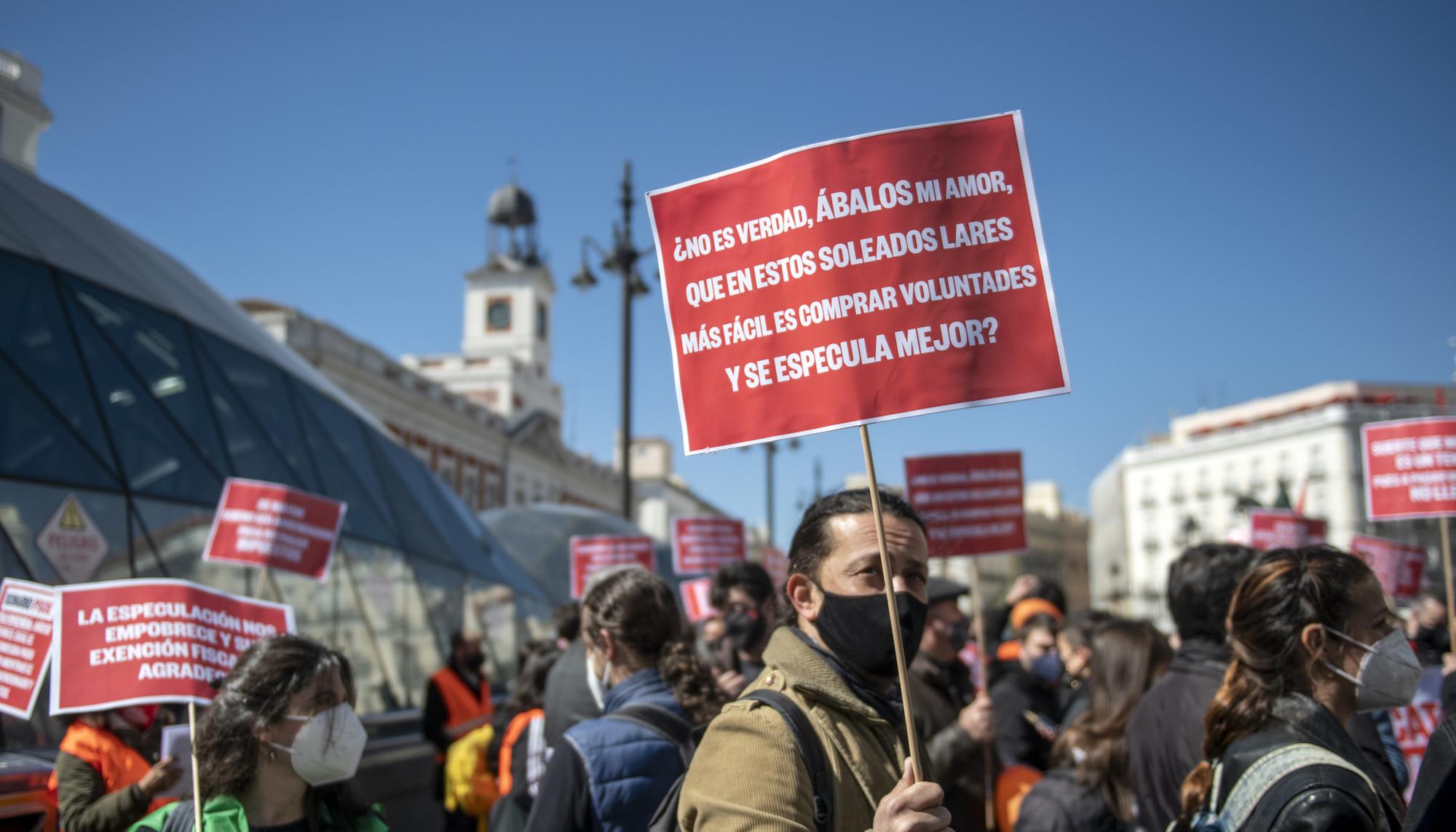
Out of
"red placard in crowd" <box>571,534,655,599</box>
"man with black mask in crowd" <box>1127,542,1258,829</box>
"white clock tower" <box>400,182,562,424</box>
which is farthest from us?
"white clock tower" <box>400,182,562,424</box>

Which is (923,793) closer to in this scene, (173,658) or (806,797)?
(806,797)

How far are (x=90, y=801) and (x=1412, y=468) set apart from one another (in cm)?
844

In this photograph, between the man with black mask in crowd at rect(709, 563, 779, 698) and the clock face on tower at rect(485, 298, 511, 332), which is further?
the clock face on tower at rect(485, 298, 511, 332)

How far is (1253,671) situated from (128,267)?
1338cm

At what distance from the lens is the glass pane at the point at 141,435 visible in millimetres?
11008

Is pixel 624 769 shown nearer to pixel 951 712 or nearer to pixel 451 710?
pixel 951 712

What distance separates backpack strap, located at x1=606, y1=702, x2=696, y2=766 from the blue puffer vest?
0.02 meters

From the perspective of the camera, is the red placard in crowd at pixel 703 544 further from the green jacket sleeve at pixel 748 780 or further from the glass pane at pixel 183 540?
the green jacket sleeve at pixel 748 780

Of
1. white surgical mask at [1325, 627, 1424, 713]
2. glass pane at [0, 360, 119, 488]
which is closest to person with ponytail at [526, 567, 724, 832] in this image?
white surgical mask at [1325, 627, 1424, 713]

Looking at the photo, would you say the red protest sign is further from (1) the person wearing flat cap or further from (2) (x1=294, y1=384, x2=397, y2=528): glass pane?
(2) (x1=294, y1=384, x2=397, y2=528): glass pane

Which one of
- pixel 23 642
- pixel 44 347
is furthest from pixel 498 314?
pixel 23 642

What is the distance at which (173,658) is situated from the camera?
4.42 m

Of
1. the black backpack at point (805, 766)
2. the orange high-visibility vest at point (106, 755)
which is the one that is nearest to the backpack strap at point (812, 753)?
the black backpack at point (805, 766)

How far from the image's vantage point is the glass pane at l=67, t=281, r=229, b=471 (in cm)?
1196
